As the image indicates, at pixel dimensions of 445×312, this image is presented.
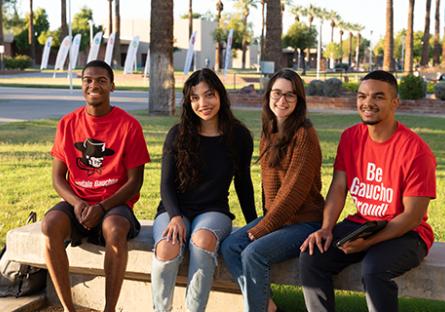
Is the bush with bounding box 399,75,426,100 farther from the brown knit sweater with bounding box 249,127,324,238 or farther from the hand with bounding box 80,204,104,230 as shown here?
the hand with bounding box 80,204,104,230

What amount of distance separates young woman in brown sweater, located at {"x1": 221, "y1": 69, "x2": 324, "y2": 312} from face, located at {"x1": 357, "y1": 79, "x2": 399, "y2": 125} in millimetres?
364

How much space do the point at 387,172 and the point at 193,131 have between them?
1164 millimetres

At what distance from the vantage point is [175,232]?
3623 millimetres

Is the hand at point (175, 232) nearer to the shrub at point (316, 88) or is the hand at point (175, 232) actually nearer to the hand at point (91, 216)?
the hand at point (91, 216)

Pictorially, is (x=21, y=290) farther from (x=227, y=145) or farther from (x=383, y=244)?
(x=383, y=244)

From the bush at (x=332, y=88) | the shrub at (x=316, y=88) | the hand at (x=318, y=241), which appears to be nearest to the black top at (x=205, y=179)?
the hand at (x=318, y=241)

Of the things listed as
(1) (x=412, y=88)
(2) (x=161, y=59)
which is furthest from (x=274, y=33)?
(2) (x=161, y=59)

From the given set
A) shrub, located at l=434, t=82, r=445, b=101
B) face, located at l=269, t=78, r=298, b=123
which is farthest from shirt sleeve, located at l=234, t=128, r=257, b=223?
shrub, located at l=434, t=82, r=445, b=101

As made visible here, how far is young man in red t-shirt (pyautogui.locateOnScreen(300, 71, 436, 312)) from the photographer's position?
10.8 feet

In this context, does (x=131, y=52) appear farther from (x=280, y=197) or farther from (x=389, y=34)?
(x=280, y=197)

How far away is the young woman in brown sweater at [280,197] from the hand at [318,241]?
11 cm

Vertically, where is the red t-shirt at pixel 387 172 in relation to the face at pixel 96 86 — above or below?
below

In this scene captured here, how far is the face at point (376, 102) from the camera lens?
356 centimetres

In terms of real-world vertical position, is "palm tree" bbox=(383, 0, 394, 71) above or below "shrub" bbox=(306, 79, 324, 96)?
above
